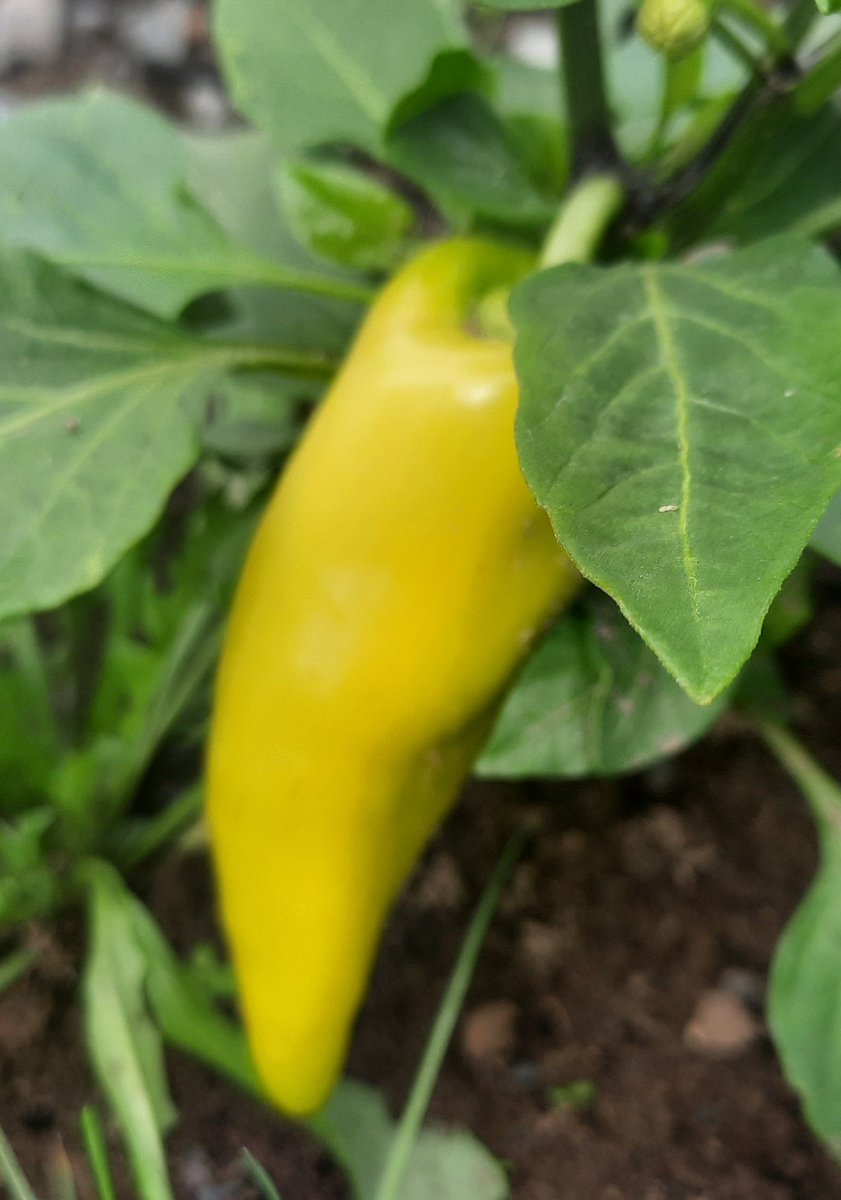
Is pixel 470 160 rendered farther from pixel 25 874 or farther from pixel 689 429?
pixel 25 874

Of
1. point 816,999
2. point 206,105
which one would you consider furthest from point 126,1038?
point 206,105

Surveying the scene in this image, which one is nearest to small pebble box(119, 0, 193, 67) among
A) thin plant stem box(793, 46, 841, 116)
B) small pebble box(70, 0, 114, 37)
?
small pebble box(70, 0, 114, 37)

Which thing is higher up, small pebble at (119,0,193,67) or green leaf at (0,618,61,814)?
small pebble at (119,0,193,67)

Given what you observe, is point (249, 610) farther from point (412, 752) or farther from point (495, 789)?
point (495, 789)

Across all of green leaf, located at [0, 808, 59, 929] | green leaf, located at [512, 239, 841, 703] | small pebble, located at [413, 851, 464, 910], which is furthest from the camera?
small pebble, located at [413, 851, 464, 910]

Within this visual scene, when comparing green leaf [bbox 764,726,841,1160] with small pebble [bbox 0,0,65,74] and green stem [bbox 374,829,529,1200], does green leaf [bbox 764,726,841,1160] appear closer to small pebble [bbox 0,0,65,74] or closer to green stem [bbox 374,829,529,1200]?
green stem [bbox 374,829,529,1200]

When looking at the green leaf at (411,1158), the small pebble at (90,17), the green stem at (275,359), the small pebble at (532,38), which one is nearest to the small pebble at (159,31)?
the small pebble at (90,17)

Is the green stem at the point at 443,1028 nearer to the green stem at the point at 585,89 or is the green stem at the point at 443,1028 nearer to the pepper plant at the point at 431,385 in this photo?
the pepper plant at the point at 431,385
